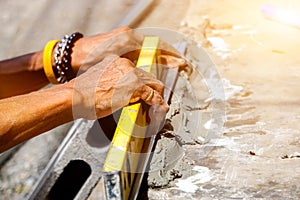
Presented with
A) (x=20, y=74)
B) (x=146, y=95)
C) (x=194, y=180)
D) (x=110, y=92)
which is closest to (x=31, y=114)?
(x=110, y=92)

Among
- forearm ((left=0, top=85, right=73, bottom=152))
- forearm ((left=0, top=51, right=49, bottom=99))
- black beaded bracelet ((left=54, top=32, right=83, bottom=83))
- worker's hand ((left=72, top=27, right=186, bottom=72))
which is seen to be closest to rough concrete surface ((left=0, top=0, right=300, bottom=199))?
worker's hand ((left=72, top=27, right=186, bottom=72))

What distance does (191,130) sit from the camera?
158 centimetres

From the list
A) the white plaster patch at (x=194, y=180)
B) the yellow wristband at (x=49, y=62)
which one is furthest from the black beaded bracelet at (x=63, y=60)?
the white plaster patch at (x=194, y=180)

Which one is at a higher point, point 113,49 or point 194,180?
point 113,49

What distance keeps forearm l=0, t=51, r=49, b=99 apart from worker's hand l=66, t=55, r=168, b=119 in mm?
586

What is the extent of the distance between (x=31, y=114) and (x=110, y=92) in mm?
254

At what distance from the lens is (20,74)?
2.05 metres

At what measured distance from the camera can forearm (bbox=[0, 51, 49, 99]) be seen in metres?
2.02

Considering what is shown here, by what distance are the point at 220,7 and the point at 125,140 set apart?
4.64 ft

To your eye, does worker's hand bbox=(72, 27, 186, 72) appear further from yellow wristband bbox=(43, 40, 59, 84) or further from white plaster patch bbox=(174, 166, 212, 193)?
white plaster patch bbox=(174, 166, 212, 193)

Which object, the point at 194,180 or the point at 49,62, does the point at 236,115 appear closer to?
the point at 194,180

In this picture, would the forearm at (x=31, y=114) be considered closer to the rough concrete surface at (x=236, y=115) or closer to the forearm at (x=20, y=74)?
the rough concrete surface at (x=236, y=115)

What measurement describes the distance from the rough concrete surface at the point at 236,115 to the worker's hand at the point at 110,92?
0.17 m

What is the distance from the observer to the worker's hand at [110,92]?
1.44 meters
